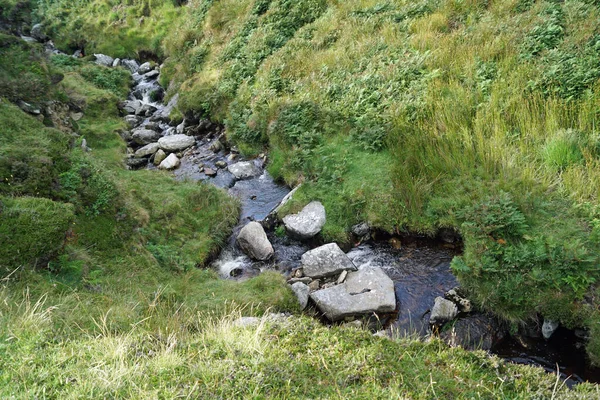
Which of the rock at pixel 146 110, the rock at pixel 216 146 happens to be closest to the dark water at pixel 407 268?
the rock at pixel 216 146

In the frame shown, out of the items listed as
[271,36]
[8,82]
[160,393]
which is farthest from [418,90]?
[8,82]

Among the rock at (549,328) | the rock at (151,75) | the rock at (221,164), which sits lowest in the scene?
the rock at (221,164)

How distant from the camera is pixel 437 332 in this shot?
629 cm

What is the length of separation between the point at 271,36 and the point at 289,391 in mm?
14684

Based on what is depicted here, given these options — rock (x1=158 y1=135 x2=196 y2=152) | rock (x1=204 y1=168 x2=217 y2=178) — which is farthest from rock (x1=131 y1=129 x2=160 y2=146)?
rock (x1=204 y1=168 x2=217 y2=178)

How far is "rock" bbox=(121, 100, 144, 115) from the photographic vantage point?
17672mm

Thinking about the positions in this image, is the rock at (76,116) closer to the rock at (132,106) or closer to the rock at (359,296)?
the rock at (132,106)

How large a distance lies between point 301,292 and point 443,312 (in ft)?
7.84

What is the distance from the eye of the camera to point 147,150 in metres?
13.9

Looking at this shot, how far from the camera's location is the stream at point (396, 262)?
18.9 ft

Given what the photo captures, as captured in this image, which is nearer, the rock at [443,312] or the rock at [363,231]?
the rock at [443,312]

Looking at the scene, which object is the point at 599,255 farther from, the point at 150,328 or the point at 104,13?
the point at 104,13

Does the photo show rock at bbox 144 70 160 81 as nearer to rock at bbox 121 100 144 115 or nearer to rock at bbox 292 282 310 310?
rock at bbox 121 100 144 115

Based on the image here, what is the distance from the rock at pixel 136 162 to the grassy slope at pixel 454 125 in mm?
3137
